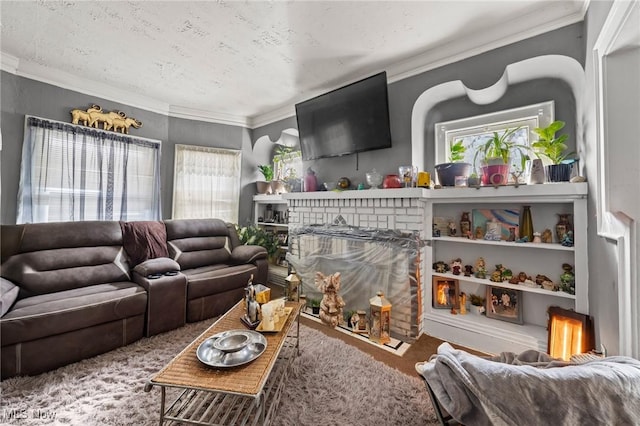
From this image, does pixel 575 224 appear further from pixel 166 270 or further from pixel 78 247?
pixel 78 247

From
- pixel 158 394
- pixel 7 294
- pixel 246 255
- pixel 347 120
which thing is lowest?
pixel 158 394

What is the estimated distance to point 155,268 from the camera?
242 centimetres

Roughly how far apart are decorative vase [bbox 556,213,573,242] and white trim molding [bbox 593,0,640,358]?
58cm

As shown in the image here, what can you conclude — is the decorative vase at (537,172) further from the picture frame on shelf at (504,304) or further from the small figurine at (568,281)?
the picture frame on shelf at (504,304)

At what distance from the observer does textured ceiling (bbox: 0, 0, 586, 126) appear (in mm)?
1845

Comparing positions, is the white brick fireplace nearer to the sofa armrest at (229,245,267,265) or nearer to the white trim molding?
the sofa armrest at (229,245,267,265)

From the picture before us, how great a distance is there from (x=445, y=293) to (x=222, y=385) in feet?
6.85

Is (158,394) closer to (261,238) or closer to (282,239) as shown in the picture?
(261,238)

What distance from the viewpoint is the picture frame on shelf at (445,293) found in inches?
93.9

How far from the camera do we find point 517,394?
0.77m

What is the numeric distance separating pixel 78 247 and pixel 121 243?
334 mm

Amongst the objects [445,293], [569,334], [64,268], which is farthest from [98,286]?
[569,334]

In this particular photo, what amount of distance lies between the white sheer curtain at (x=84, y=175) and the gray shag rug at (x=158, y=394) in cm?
192

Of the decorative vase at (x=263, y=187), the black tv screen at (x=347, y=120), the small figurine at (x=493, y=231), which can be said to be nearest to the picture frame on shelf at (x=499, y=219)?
the small figurine at (x=493, y=231)
